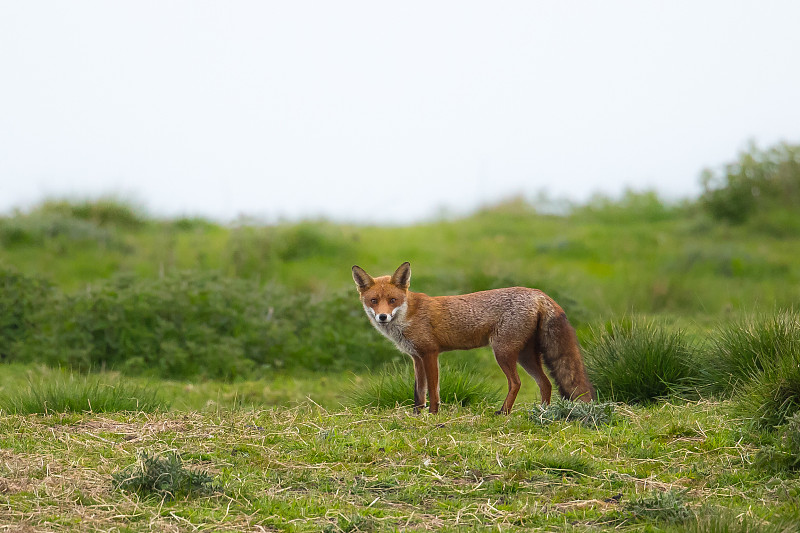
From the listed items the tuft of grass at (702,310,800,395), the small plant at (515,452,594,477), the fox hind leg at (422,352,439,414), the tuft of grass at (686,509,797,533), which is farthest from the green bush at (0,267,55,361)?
the tuft of grass at (686,509,797,533)

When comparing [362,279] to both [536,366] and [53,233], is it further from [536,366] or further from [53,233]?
[53,233]

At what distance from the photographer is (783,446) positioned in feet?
18.1

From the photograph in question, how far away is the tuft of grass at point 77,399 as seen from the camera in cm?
760

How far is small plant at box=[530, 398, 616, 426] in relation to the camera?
685cm

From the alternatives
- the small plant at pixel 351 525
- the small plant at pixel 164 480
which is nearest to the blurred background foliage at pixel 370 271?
the small plant at pixel 351 525

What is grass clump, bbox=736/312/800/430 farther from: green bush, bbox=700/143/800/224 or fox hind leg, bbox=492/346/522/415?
green bush, bbox=700/143/800/224

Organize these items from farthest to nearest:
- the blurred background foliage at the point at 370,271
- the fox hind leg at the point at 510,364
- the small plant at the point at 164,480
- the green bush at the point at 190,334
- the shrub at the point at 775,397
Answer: the green bush at the point at 190,334, the blurred background foliage at the point at 370,271, the fox hind leg at the point at 510,364, the shrub at the point at 775,397, the small plant at the point at 164,480

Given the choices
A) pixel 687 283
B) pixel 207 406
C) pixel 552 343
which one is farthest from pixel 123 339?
pixel 687 283

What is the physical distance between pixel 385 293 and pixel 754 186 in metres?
20.3

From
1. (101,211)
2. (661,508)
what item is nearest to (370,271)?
(101,211)

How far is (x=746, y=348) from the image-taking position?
774cm

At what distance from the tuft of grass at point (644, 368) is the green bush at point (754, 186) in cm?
1701

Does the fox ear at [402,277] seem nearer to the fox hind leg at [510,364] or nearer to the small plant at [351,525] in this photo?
the fox hind leg at [510,364]

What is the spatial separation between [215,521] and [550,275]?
12.9 meters
